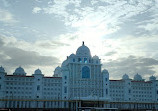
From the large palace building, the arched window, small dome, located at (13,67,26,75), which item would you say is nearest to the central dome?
the large palace building

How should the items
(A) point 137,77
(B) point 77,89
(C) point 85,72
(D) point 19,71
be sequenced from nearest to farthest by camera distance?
(B) point 77,89 < (C) point 85,72 < (D) point 19,71 < (A) point 137,77

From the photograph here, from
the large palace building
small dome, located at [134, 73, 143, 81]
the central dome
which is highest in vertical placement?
the central dome

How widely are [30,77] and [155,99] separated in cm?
6837

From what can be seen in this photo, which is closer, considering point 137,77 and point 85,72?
point 85,72

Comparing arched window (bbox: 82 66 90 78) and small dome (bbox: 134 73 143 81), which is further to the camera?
small dome (bbox: 134 73 143 81)

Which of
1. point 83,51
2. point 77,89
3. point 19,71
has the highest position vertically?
point 83,51

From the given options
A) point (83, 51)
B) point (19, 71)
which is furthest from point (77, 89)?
point (19, 71)

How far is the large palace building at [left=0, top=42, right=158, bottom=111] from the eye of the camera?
104312 mm

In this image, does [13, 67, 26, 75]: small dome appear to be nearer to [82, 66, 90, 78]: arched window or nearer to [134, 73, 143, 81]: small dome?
[82, 66, 90, 78]: arched window

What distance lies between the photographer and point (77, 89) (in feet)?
366

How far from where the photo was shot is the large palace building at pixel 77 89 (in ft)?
342

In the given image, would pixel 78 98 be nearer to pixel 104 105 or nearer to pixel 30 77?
pixel 104 105

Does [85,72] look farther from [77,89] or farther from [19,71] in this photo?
[19,71]

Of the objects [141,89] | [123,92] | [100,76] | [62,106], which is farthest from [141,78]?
[62,106]
